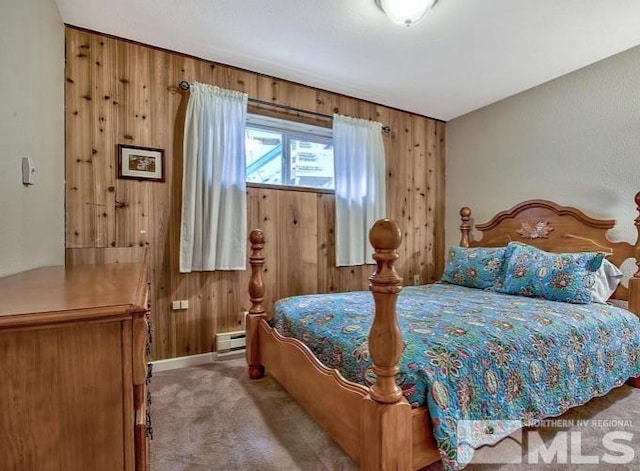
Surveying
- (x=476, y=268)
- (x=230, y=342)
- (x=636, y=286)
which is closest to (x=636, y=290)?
(x=636, y=286)

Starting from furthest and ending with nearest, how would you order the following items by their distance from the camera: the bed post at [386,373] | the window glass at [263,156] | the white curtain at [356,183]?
the white curtain at [356,183]
the window glass at [263,156]
the bed post at [386,373]

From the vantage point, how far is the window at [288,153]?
3029 millimetres

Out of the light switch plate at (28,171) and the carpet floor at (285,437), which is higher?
the light switch plate at (28,171)

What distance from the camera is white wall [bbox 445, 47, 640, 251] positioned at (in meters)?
2.62

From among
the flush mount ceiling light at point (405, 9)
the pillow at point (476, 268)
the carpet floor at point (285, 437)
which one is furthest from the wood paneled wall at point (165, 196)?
the flush mount ceiling light at point (405, 9)

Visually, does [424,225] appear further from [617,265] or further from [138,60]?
[138,60]

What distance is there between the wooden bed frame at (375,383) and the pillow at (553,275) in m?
0.31

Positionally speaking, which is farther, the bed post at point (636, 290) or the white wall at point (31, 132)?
the bed post at point (636, 290)

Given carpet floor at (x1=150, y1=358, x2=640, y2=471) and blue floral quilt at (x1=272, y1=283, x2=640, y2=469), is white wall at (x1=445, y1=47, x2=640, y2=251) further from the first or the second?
carpet floor at (x1=150, y1=358, x2=640, y2=471)

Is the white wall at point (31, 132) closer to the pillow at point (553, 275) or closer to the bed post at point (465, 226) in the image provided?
the pillow at point (553, 275)

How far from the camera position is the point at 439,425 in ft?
4.04

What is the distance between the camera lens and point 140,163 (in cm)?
253

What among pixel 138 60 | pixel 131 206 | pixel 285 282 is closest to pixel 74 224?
pixel 131 206

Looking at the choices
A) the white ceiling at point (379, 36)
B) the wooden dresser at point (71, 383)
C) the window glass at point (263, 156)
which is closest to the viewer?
the wooden dresser at point (71, 383)
